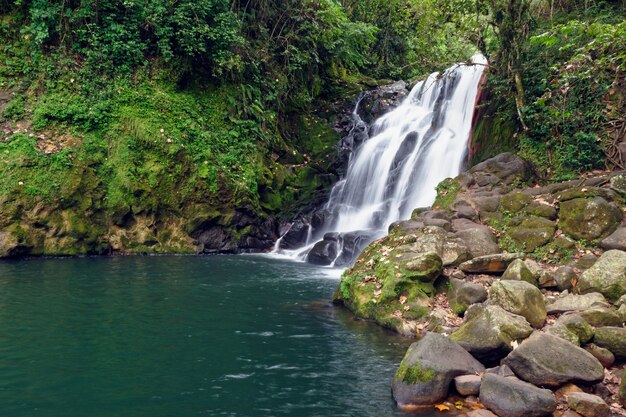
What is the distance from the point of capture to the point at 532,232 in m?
9.87

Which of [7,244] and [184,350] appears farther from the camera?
[7,244]

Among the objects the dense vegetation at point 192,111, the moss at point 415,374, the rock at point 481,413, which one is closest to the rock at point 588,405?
the rock at point 481,413

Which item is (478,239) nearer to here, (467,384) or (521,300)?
(521,300)

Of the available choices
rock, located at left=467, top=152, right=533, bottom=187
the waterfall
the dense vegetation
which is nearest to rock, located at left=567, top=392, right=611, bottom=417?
rock, located at left=467, top=152, right=533, bottom=187

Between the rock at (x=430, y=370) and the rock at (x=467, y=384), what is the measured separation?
73 mm

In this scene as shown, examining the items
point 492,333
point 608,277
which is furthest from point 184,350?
point 608,277

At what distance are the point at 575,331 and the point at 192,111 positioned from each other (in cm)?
1461

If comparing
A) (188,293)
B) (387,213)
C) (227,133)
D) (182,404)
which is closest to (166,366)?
(182,404)

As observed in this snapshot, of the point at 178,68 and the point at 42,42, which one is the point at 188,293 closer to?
the point at 178,68

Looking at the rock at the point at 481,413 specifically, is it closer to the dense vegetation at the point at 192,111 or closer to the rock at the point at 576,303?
the rock at the point at 576,303

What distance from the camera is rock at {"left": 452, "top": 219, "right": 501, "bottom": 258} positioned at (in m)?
9.70

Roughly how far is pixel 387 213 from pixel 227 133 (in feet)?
21.2

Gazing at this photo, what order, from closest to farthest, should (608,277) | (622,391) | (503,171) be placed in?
(622,391)
(608,277)
(503,171)

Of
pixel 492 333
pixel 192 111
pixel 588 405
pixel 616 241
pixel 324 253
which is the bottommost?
pixel 588 405
